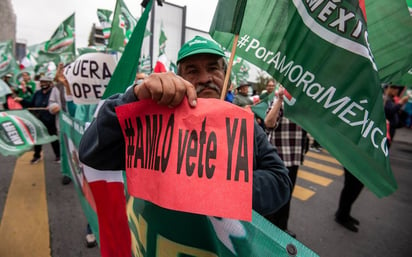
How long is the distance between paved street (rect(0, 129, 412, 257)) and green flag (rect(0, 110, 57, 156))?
1.02 m

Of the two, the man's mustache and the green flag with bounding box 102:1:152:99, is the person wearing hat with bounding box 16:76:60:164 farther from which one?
the man's mustache

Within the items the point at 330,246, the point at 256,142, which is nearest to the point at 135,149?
the point at 256,142

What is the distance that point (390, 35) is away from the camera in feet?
3.73

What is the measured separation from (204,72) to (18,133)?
9.50 feet

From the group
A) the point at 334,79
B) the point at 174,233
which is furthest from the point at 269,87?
the point at 174,233

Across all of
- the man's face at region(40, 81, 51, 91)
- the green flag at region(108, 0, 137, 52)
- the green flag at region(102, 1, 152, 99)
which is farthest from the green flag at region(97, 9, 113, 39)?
the green flag at region(102, 1, 152, 99)

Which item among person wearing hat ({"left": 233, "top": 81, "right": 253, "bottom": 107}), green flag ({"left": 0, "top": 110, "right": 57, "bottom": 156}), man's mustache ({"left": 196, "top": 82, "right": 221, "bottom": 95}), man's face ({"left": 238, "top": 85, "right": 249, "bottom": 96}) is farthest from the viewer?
man's face ({"left": 238, "top": 85, "right": 249, "bottom": 96})

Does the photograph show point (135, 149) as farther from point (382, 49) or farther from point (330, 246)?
point (330, 246)

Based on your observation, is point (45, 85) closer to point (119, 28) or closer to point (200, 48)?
point (119, 28)

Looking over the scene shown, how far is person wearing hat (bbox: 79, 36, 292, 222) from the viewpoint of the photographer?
802mm

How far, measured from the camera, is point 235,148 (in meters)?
0.72

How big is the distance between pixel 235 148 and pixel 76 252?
2748mm

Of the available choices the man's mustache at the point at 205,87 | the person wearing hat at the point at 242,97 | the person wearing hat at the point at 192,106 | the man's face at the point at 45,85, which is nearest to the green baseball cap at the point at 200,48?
the person wearing hat at the point at 192,106

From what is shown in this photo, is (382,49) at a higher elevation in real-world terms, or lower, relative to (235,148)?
higher
